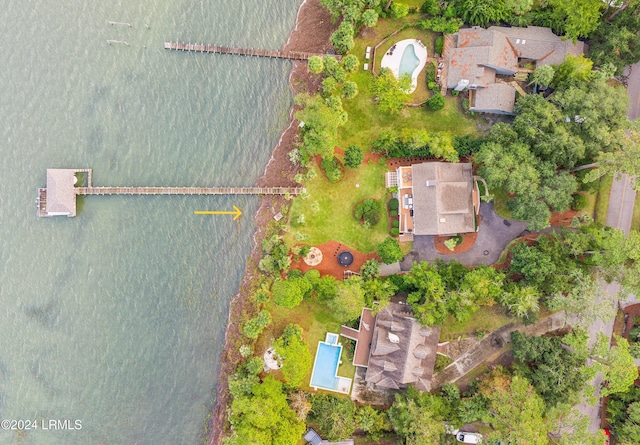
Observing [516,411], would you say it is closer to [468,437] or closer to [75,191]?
[468,437]

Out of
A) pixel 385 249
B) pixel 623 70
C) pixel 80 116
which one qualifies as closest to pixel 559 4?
pixel 623 70

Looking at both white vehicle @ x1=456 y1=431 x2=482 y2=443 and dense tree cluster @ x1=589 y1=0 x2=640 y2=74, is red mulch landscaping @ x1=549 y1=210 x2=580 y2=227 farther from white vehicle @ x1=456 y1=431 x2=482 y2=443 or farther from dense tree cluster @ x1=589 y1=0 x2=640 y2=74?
white vehicle @ x1=456 y1=431 x2=482 y2=443

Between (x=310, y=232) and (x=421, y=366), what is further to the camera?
(x=310, y=232)

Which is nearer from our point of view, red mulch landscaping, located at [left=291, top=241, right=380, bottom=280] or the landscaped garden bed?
the landscaped garden bed

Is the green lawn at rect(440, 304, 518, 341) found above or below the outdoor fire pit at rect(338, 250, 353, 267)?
below

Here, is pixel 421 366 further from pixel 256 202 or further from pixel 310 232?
pixel 256 202

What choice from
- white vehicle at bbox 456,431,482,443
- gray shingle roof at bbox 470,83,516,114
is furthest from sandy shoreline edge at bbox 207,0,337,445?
white vehicle at bbox 456,431,482,443

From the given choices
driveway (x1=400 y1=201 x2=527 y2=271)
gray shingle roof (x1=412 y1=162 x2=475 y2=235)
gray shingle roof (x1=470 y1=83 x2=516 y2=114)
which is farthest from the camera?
driveway (x1=400 y1=201 x2=527 y2=271)
